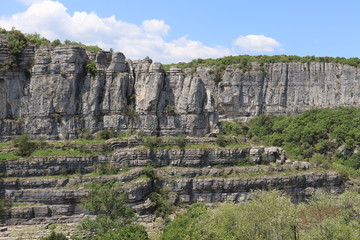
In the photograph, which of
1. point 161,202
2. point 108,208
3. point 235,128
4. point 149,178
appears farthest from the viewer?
point 235,128

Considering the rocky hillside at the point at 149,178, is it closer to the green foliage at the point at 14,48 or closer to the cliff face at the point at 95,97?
the cliff face at the point at 95,97

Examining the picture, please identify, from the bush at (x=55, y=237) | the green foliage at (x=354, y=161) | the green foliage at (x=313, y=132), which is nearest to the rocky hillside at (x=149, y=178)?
the bush at (x=55, y=237)

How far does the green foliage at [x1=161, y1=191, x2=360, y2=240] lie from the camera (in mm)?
31031

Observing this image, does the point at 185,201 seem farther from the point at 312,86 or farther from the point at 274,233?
the point at 312,86

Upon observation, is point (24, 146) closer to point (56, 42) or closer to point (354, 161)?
point (56, 42)

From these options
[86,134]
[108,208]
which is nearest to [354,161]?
[86,134]

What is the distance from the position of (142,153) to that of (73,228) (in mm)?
12257

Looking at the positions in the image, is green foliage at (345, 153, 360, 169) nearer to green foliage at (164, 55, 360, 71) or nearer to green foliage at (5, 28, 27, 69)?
green foliage at (164, 55, 360, 71)

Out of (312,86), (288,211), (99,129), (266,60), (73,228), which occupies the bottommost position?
(73,228)

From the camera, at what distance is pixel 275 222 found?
31.7m

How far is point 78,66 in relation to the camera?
56219mm

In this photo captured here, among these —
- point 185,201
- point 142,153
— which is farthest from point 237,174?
point 142,153

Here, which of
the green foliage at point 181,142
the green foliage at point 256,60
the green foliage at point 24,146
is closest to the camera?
the green foliage at point 24,146

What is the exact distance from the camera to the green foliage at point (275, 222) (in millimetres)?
31031
